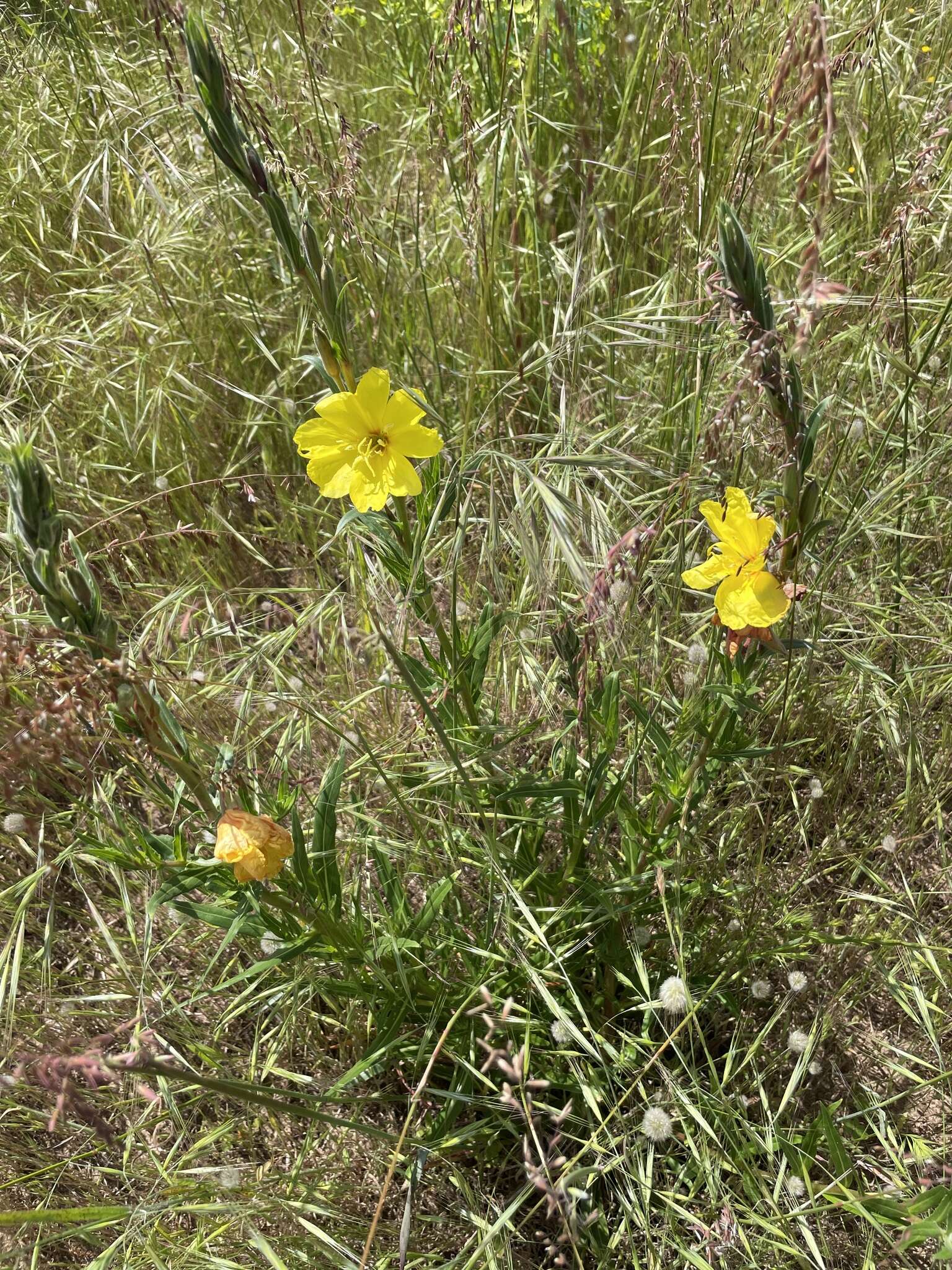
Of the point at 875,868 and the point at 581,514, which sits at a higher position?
the point at 581,514

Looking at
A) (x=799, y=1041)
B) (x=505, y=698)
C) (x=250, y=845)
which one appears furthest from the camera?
(x=505, y=698)

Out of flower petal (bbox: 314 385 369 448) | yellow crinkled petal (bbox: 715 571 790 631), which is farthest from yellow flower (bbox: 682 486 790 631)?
flower petal (bbox: 314 385 369 448)

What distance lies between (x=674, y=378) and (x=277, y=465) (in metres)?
1.08

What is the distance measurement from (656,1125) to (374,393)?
3.70 feet


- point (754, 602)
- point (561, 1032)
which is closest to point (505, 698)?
point (561, 1032)

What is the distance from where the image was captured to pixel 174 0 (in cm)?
163

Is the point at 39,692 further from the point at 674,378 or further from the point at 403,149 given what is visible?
the point at 403,149

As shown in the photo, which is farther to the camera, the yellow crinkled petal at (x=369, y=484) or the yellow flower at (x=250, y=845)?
the yellow crinkled petal at (x=369, y=484)

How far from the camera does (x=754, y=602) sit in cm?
115

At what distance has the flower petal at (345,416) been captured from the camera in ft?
4.06

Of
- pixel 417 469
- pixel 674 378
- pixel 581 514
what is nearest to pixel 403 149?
pixel 674 378

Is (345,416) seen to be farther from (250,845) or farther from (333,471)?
(250,845)

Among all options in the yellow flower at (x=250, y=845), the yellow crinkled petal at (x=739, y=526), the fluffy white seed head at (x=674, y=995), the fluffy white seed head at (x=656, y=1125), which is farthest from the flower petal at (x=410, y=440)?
the fluffy white seed head at (x=656, y=1125)

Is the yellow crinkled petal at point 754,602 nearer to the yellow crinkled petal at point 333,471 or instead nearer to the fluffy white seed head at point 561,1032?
the yellow crinkled petal at point 333,471
